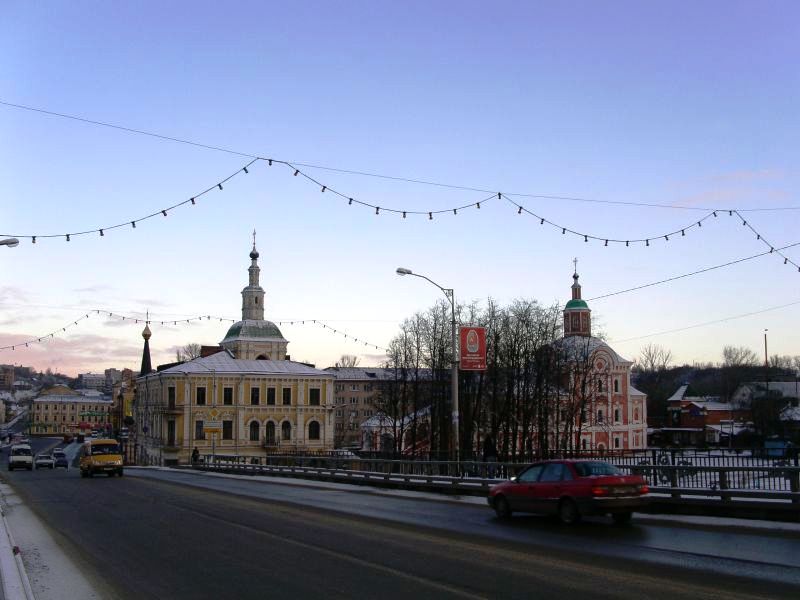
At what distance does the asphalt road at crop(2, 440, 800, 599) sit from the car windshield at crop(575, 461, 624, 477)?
1117mm

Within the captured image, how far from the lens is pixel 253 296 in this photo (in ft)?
323

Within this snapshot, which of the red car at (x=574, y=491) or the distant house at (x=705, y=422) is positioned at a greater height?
the red car at (x=574, y=491)

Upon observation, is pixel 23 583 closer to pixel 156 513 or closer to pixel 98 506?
pixel 156 513

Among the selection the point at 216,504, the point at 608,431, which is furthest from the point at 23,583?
the point at 608,431

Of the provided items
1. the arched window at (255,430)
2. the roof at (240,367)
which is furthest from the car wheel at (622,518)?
the arched window at (255,430)

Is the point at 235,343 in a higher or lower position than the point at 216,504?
higher

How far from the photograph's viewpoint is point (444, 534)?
1670cm

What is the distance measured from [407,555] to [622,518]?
7.02 meters

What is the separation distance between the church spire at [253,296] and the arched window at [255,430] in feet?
53.2

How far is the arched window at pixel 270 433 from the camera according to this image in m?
86.3

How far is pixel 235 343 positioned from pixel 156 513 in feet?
244

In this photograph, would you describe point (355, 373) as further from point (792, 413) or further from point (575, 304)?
point (792, 413)

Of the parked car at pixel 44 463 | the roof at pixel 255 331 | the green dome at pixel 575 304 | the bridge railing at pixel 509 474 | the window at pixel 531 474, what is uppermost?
the green dome at pixel 575 304

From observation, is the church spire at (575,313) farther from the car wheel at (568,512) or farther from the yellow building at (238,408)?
the car wheel at (568,512)
